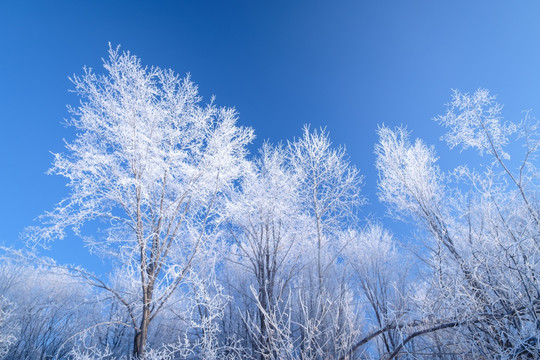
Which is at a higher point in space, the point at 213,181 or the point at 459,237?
the point at 213,181

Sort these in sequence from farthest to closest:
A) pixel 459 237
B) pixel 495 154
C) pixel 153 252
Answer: pixel 495 154 → pixel 459 237 → pixel 153 252

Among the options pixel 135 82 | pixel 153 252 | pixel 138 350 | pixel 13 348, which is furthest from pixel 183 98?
pixel 13 348

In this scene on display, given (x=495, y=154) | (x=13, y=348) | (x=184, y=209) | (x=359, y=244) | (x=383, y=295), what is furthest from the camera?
(x=359, y=244)

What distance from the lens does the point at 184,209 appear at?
6293 millimetres

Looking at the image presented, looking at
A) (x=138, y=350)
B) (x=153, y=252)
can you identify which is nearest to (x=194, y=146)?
(x=153, y=252)

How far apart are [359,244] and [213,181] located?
34.6 ft

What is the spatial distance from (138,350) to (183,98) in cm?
552

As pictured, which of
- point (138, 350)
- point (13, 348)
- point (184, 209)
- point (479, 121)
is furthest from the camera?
point (13, 348)

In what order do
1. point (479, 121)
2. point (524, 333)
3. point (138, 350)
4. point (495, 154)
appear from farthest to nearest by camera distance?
point (479, 121) → point (495, 154) → point (138, 350) → point (524, 333)

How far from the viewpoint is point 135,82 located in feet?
20.7

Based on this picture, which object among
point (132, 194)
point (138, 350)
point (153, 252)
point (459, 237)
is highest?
point (132, 194)

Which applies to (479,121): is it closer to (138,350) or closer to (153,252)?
(153,252)

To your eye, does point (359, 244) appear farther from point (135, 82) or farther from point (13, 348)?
point (13, 348)

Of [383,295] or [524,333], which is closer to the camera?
[524,333]
